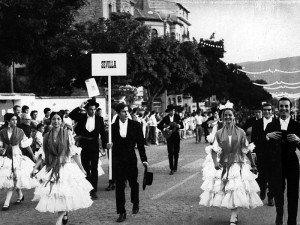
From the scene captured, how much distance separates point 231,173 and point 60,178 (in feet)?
8.23

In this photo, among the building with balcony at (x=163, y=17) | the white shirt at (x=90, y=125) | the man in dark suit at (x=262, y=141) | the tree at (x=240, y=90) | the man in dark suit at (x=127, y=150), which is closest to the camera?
the man in dark suit at (x=127, y=150)

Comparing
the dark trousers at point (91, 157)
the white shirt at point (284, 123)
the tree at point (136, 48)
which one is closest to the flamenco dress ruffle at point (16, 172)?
the dark trousers at point (91, 157)

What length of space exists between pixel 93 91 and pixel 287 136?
25.8 ft

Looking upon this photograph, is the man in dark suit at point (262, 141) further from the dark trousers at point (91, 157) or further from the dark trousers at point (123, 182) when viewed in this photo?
the dark trousers at point (91, 157)

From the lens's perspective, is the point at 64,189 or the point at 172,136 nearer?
the point at 64,189

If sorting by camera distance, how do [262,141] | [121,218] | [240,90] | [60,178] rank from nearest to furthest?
1. [60,178]
2. [121,218]
3. [262,141]
4. [240,90]

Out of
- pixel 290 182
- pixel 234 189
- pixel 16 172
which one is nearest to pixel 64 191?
pixel 234 189

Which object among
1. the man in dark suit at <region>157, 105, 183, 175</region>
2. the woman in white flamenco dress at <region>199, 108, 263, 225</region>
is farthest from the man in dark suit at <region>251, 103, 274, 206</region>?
the man in dark suit at <region>157, 105, 183, 175</region>

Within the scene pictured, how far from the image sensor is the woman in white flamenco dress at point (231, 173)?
26.0 feet

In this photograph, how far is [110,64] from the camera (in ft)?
43.5

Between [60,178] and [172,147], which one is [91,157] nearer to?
[60,178]

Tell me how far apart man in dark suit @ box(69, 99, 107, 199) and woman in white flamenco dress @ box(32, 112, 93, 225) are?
2781 millimetres

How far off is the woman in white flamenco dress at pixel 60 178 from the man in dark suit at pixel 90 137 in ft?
9.13

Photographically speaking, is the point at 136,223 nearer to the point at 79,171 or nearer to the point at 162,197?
the point at 79,171
